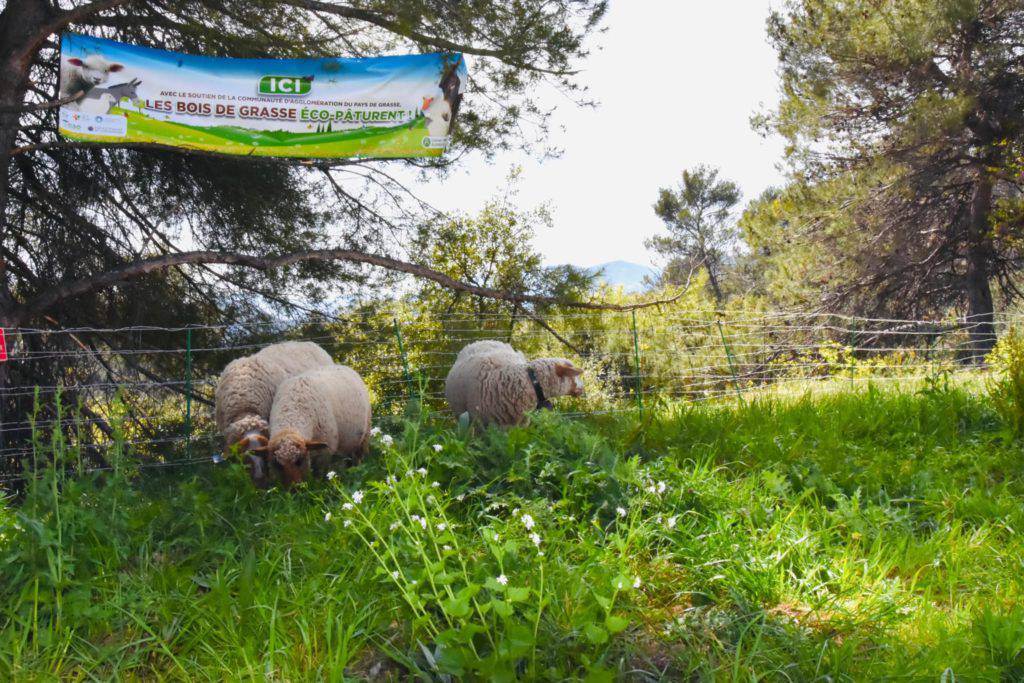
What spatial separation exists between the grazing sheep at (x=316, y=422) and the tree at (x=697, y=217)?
2976 centimetres

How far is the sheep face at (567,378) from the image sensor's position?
611 centimetres

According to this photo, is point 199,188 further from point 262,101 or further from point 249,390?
point 249,390

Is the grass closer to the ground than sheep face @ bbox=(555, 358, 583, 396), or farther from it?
closer to the ground

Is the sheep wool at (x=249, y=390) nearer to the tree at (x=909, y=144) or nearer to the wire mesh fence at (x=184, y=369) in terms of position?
the wire mesh fence at (x=184, y=369)

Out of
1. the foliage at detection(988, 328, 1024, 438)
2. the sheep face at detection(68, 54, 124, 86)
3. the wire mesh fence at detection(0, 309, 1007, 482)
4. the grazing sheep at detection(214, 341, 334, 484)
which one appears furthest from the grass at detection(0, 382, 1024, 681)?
the sheep face at detection(68, 54, 124, 86)

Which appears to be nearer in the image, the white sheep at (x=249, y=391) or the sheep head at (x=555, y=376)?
the white sheep at (x=249, y=391)

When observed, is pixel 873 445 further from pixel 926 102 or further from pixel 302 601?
pixel 926 102

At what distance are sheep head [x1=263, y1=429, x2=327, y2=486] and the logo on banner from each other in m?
4.59

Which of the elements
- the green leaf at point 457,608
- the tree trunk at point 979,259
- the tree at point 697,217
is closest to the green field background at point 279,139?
the green leaf at point 457,608

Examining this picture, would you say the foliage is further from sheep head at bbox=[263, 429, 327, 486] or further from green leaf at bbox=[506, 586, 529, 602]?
sheep head at bbox=[263, 429, 327, 486]

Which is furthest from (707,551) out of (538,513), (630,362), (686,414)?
(630,362)

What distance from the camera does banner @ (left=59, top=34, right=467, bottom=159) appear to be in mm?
7301

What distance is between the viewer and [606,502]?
353cm

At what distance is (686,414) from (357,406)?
2564 millimetres
